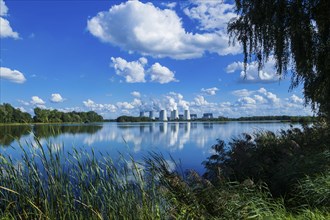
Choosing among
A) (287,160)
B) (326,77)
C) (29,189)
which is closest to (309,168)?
(287,160)

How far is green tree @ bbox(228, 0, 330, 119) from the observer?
777cm

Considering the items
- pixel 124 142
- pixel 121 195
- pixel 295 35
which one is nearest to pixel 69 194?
pixel 121 195

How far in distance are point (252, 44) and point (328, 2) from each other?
206cm

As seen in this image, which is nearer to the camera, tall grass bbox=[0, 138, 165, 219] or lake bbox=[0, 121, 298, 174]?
tall grass bbox=[0, 138, 165, 219]

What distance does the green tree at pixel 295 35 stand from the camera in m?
7.77

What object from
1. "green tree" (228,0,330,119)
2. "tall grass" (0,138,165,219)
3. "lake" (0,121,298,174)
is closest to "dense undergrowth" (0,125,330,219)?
"tall grass" (0,138,165,219)

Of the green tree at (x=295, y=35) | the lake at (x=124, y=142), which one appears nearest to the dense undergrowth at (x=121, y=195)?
the lake at (x=124, y=142)

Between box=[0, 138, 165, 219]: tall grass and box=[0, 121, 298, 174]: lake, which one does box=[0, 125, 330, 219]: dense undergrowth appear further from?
box=[0, 121, 298, 174]: lake

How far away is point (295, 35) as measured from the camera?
7.78 meters

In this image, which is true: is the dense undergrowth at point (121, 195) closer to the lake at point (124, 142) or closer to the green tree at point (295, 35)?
the lake at point (124, 142)

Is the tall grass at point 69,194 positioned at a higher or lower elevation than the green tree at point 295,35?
lower

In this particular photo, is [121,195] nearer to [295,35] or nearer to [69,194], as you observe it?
[69,194]

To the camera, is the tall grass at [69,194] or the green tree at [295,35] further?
the green tree at [295,35]

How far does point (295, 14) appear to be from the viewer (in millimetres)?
7762
